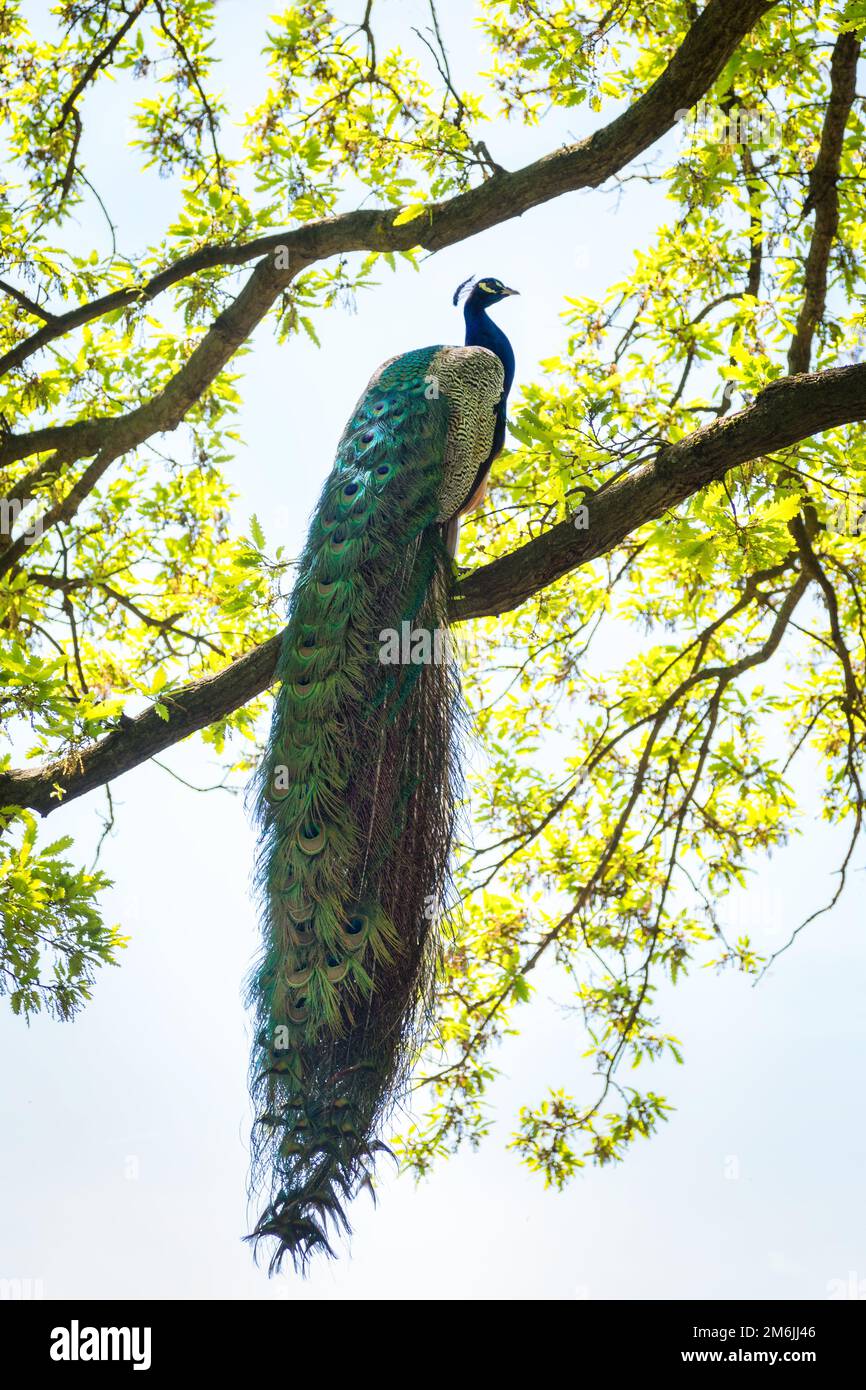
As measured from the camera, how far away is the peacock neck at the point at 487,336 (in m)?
6.57

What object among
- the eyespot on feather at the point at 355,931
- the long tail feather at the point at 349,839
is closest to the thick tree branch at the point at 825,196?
the long tail feather at the point at 349,839

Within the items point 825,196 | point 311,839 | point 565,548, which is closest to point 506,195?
point 825,196

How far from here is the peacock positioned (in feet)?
13.3

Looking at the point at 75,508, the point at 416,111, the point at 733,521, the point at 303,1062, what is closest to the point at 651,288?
the point at 416,111

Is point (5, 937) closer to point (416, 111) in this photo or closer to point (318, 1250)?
point (318, 1250)

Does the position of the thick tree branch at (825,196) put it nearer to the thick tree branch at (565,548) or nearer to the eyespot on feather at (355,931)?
the thick tree branch at (565,548)

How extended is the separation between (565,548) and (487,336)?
2.64 metres

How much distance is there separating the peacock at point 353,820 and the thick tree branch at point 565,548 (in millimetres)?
209

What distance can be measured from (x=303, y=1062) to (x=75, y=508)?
3569 mm

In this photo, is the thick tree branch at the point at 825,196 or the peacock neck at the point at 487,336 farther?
the peacock neck at the point at 487,336

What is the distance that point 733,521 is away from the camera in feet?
15.0

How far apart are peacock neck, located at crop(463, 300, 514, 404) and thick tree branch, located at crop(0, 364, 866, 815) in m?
2.12

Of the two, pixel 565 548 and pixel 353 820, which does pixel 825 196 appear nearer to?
pixel 565 548

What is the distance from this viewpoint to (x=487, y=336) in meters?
6.73
